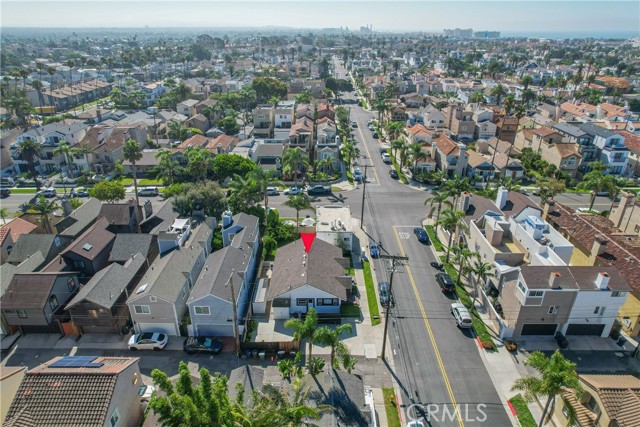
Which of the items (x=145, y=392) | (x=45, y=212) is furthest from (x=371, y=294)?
(x=45, y=212)

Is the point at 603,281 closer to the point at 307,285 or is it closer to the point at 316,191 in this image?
the point at 307,285

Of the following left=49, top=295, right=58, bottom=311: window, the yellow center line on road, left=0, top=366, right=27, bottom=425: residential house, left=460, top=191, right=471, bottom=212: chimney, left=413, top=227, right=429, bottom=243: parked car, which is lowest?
the yellow center line on road

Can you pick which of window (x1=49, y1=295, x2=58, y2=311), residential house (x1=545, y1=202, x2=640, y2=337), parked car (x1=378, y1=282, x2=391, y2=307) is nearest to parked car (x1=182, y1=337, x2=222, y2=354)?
window (x1=49, y1=295, x2=58, y2=311)

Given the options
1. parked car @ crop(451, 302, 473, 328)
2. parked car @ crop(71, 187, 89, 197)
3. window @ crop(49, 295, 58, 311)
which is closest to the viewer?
window @ crop(49, 295, 58, 311)

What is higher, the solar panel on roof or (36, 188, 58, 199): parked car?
the solar panel on roof

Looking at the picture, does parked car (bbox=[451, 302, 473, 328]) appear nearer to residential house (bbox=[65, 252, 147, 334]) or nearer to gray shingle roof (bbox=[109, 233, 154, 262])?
residential house (bbox=[65, 252, 147, 334])

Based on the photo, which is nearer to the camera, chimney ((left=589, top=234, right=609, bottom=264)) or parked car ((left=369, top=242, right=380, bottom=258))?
chimney ((left=589, top=234, right=609, bottom=264))

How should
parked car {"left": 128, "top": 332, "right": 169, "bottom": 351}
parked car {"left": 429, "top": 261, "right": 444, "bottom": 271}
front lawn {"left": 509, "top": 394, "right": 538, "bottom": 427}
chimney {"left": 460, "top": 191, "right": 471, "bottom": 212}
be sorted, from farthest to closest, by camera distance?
1. chimney {"left": 460, "top": 191, "right": 471, "bottom": 212}
2. parked car {"left": 429, "top": 261, "right": 444, "bottom": 271}
3. parked car {"left": 128, "top": 332, "right": 169, "bottom": 351}
4. front lawn {"left": 509, "top": 394, "right": 538, "bottom": 427}
